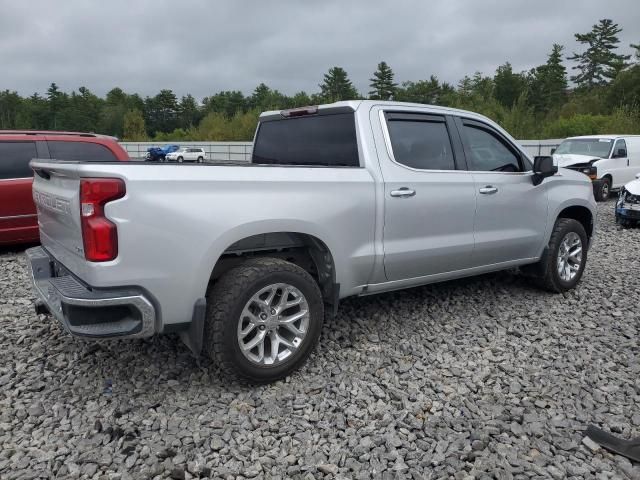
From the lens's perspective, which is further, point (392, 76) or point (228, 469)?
point (392, 76)

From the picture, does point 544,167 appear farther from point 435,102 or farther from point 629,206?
point 435,102

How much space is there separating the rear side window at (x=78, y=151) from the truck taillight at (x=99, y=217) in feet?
15.6

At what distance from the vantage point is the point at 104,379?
3.53 meters

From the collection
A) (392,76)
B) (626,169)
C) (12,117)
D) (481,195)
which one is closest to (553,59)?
(392,76)

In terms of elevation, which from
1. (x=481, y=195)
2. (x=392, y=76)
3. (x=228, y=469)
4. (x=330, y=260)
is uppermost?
(x=392, y=76)

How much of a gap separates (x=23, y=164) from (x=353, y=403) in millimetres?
5757

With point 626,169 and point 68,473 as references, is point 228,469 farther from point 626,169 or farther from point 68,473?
point 626,169

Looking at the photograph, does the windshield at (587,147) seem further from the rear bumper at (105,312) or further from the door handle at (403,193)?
the rear bumper at (105,312)

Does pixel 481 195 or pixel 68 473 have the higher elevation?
pixel 481 195

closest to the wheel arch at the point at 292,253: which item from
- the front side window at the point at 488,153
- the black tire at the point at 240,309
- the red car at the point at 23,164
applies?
the black tire at the point at 240,309

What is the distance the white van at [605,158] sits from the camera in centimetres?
1380

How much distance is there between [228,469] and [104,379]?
132 centimetres

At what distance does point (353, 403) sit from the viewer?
3.29 m

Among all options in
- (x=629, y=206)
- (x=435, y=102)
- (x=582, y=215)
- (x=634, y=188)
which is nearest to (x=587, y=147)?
(x=634, y=188)
